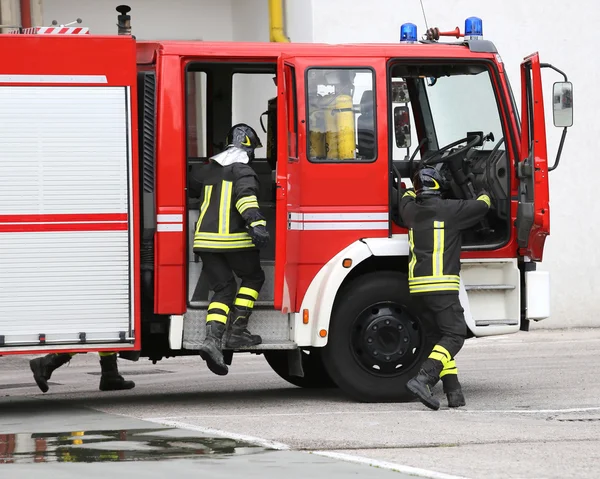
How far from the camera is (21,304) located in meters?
9.14

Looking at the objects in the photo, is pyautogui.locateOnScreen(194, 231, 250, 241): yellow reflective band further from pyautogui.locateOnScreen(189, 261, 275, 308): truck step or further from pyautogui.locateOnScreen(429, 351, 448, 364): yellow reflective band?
pyautogui.locateOnScreen(429, 351, 448, 364): yellow reflective band

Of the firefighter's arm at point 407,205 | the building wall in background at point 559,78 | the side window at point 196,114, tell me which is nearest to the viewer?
the firefighter's arm at point 407,205

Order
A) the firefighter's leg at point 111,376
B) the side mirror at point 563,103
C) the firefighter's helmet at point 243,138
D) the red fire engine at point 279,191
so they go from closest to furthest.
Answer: the red fire engine at point 279,191 → the side mirror at point 563,103 → the firefighter's helmet at point 243,138 → the firefighter's leg at point 111,376

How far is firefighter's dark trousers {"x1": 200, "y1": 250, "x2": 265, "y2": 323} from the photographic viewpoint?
940 cm

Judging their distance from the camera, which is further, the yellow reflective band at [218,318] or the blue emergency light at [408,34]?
the blue emergency light at [408,34]

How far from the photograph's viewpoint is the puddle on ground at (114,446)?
7.11 m

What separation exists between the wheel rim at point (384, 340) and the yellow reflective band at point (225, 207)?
116 centimetres

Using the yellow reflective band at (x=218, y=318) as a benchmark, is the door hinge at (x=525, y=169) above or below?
above

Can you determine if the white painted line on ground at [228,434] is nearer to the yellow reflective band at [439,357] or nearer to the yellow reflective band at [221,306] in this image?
the yellow reflective band at [221,306]

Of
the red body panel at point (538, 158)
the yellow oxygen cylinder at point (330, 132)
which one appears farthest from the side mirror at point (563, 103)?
the yellow oxygen cylinder at point (330, 132)

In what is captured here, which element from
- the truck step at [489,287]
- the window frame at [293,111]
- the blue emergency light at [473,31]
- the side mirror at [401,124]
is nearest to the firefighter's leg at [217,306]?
the window frame at [293,111]

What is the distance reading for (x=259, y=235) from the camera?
9.18m

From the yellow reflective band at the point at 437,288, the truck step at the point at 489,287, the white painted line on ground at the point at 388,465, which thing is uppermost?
the yellow reflective band at the point at 437,288

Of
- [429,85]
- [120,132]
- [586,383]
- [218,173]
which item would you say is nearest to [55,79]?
[120,132]
